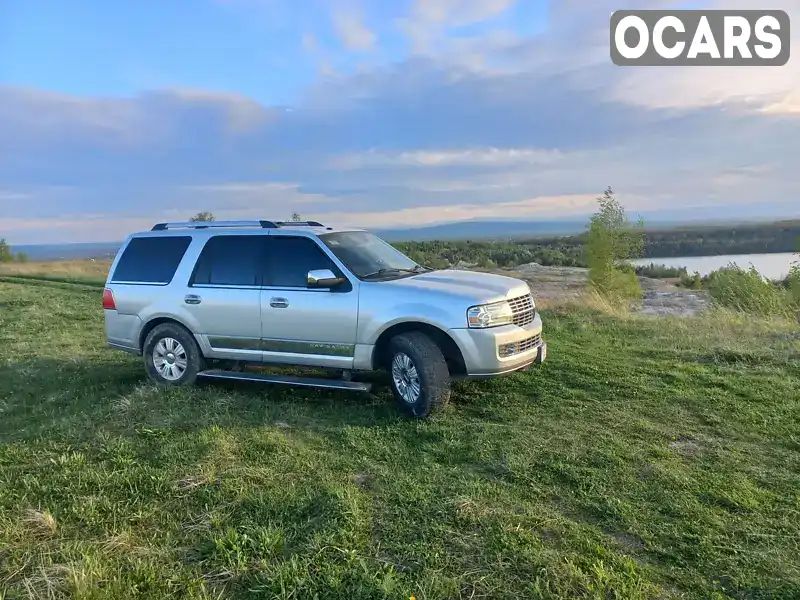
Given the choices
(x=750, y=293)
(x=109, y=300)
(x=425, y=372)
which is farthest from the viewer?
(x=750, y=293)

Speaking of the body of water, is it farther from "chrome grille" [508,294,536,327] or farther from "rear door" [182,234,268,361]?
"rear door" [182,234,268,361]

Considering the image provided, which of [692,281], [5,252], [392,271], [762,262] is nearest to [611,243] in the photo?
[762,262]

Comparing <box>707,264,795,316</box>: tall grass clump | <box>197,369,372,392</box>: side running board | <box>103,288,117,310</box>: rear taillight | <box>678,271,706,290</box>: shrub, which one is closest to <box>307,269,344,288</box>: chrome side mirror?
<box>197,369,372,392</box>: side running board

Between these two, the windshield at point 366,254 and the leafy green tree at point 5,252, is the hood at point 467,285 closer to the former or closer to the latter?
the windshield at point 366,254

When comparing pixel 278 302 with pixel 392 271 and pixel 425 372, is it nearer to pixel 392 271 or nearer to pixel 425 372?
pixel 392 271

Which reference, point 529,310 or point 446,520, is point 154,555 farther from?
point 529,310

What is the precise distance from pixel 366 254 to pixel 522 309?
1.93 m

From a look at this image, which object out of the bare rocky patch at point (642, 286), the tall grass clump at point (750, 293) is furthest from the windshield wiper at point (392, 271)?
the bare rocky patch at point (642, 286)

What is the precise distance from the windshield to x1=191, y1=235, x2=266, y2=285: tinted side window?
0.86 meters

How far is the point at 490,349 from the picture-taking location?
19.2ft

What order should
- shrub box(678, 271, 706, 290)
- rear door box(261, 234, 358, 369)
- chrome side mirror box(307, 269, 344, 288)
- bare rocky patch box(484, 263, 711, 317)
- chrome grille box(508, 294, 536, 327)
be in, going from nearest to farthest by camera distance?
chrome grille box(508, 294, 536, 327), chrome side mirror box(307, 269, 344, 288), rear door box(261, 234, 358, 369), bare rocky patch box(484, 263, 711, 317), shrub box(678, 271, 706, 290)

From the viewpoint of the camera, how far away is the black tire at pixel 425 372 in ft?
19.1

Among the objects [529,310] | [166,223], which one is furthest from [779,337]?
[166,223]

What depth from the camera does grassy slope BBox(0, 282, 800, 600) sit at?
127 inches
